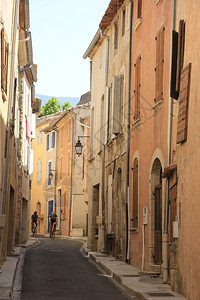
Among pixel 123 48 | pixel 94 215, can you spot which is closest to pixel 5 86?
pixel 123 48

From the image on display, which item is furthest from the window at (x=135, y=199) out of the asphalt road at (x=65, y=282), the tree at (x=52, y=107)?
the tree at (x=52, y=107)

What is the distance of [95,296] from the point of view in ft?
34.5

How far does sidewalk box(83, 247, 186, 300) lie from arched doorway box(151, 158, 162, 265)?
634 millimetres

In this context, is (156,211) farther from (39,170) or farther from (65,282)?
(39,170)

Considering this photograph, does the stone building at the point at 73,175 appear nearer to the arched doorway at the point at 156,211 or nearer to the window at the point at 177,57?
the arched doorway at the point at 156,211

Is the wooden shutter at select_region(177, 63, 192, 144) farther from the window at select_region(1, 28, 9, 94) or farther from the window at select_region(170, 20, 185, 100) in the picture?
the window at select_region(1, 28, 9, 94)

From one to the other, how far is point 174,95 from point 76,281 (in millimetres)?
4231

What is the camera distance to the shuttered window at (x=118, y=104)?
65.7 ft

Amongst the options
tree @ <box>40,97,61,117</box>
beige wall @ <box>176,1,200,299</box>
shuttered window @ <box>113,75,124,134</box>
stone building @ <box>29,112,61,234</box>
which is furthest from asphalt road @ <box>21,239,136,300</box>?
tree @ <box>40,97,61,117</box>

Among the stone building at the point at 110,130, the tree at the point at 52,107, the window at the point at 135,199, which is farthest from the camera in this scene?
the tree at the point at 52,107

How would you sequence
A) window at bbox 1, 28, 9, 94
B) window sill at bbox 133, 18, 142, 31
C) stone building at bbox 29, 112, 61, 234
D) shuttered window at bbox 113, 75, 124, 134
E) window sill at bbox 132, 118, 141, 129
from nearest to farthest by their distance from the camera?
window at bbox 1, 28, 9, 94 → window sill at bbox 132, 118, 141, 129 → window sill at bbox 133, 18, 142, 31 → shuttered window at bbox 113, 75, 124, 134 → stone building at bbox 29, 112, 61, 234

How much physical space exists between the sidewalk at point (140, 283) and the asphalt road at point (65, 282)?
0.17m

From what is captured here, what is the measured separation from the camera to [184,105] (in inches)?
420

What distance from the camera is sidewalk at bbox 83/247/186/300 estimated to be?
400 inches
